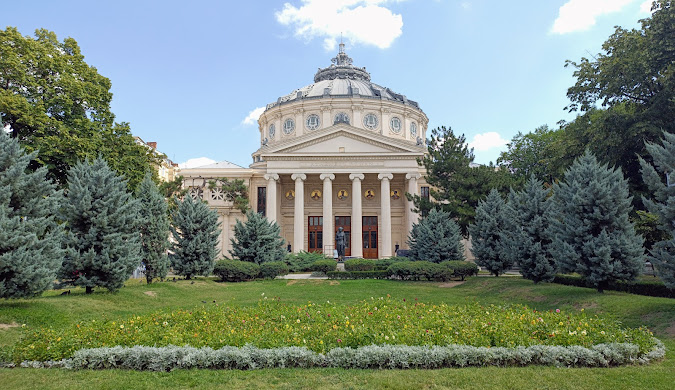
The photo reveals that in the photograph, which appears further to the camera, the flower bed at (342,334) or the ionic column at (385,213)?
the ionic column at (385,213)

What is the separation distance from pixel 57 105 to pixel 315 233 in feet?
105

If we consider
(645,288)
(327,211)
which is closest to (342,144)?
(327,211)

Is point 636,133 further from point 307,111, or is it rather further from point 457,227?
point 307,111

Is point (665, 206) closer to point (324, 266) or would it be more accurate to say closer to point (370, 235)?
point (324, 266)

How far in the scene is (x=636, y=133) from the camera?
78.2ft

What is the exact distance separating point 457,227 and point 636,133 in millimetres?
11887

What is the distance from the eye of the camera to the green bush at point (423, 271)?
27.4 meters

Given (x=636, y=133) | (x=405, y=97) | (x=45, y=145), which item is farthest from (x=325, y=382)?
(x=405, y=97)

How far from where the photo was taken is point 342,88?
61156mm

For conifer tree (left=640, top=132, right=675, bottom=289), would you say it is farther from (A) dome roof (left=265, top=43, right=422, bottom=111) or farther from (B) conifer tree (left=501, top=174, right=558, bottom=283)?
(A) dome roof (left=265, top=43, right=422, bottom=111)

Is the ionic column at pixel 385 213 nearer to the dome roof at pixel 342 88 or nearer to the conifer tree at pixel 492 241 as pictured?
the dome roof at pixel 342 88

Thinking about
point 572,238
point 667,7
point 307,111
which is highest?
point 307,111

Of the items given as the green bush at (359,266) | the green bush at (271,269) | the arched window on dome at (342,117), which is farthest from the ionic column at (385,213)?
the green bush at (271,269)

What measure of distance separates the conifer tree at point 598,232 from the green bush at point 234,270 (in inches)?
712
